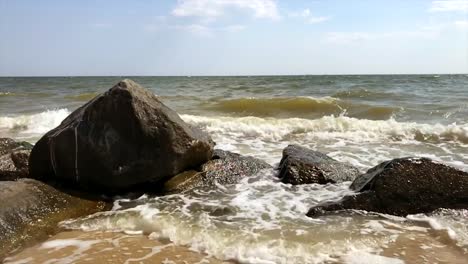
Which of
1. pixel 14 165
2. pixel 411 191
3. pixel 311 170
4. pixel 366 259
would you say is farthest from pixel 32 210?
pixel 411 191

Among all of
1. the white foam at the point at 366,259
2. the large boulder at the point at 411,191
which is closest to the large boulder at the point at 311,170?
the large boulder at the point at 411,191

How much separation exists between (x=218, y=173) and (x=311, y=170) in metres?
1.37

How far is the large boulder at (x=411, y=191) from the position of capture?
15.4 feet

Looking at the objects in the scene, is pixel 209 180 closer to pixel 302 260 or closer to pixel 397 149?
pixel 302 260

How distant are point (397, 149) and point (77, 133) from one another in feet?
22.1

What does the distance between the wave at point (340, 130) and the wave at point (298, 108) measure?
2702 mm

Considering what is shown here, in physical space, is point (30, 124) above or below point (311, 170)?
below

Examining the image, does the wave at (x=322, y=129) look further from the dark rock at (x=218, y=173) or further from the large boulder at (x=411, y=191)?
the large boulder at (x=411, y=191)

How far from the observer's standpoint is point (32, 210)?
4590 mm

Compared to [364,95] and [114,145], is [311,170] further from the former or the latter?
[364,95]

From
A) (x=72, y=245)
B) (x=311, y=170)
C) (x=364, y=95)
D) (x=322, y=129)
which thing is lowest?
(x=72, y=245)

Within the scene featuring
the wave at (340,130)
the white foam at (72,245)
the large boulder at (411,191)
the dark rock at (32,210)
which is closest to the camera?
the white foam at (72,245)

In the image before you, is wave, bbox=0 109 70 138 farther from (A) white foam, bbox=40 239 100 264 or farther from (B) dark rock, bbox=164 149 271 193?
(A) white foam, bbox=40 239 100 264

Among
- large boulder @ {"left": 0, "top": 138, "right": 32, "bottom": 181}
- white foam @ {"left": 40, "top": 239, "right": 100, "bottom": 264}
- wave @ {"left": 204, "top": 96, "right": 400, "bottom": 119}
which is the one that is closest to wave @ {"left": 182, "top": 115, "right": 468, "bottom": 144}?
wave @ {"left": 204, "top": 96, "right": 400, "bottom": 119}
